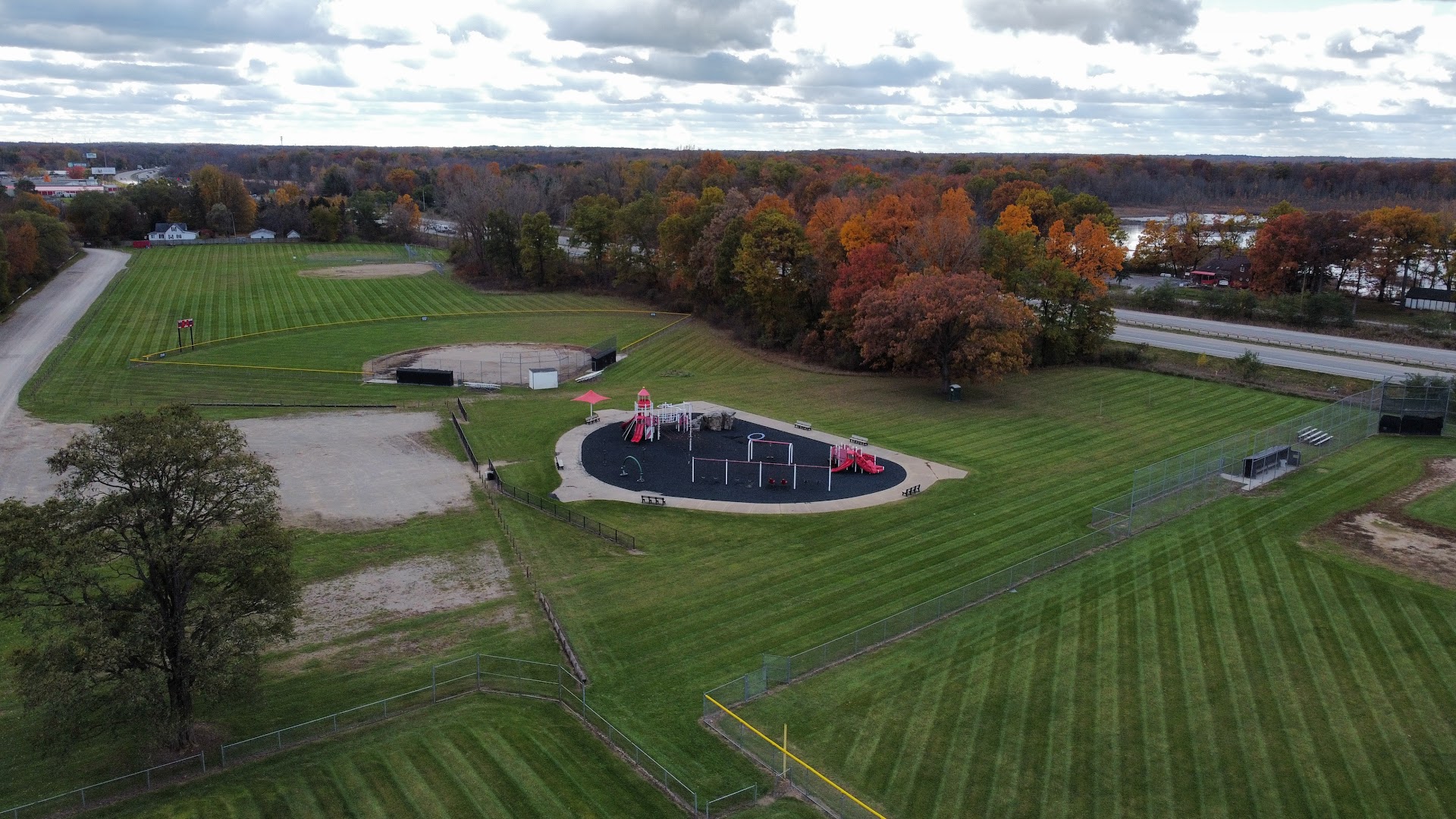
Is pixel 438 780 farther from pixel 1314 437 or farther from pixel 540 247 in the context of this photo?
pixel 540 247

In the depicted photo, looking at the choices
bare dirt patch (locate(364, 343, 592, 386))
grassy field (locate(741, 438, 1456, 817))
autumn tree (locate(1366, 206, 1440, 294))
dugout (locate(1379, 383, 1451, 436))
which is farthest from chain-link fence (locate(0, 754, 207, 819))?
autumn tree (locate(1366, 206, 1440, 294))

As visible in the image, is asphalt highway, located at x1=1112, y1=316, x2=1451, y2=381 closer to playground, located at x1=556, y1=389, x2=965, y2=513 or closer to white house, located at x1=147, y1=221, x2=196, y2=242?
playground, located at x1=556, y1=389, x2=965, y2=513

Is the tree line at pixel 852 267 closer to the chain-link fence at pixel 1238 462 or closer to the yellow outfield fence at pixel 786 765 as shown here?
the chain-link fence at pixel 1238 462

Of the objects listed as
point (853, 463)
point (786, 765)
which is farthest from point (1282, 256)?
point (786, 765)

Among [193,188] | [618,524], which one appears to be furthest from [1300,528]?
[193,188]

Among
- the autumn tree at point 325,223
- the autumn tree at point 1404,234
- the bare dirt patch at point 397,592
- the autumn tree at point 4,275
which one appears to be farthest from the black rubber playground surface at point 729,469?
the autumn tree at point 325,223
